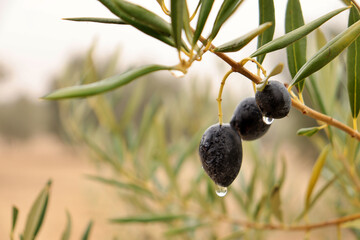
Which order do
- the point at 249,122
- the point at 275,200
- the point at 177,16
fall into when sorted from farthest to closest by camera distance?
the point at 275,200, the point at 249,122, the point at 177,16

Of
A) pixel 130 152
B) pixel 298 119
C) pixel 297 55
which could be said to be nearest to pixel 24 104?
pixel 298 119

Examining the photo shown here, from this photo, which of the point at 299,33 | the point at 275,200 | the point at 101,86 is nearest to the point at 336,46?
the point at 299,33

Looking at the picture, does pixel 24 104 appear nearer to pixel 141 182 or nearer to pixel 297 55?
pixel 141 182

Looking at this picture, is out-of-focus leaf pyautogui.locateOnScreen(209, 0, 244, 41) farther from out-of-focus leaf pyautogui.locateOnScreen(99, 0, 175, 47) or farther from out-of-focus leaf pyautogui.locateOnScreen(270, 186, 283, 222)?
out-of-focus leaf pyautogui.locateOnScreen(270, 186, 283, 222)

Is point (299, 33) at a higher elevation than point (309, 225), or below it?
higher

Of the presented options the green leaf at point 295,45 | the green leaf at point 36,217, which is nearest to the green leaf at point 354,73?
the green leaf at point 295,45

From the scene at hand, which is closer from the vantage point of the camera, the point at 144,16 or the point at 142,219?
the point at 144,16

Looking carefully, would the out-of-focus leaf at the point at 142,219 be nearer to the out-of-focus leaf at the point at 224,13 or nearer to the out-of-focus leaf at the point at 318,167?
the out-of-focus leaf at the point at 318,167

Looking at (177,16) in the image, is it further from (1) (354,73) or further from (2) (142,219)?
(2) (142,219)
